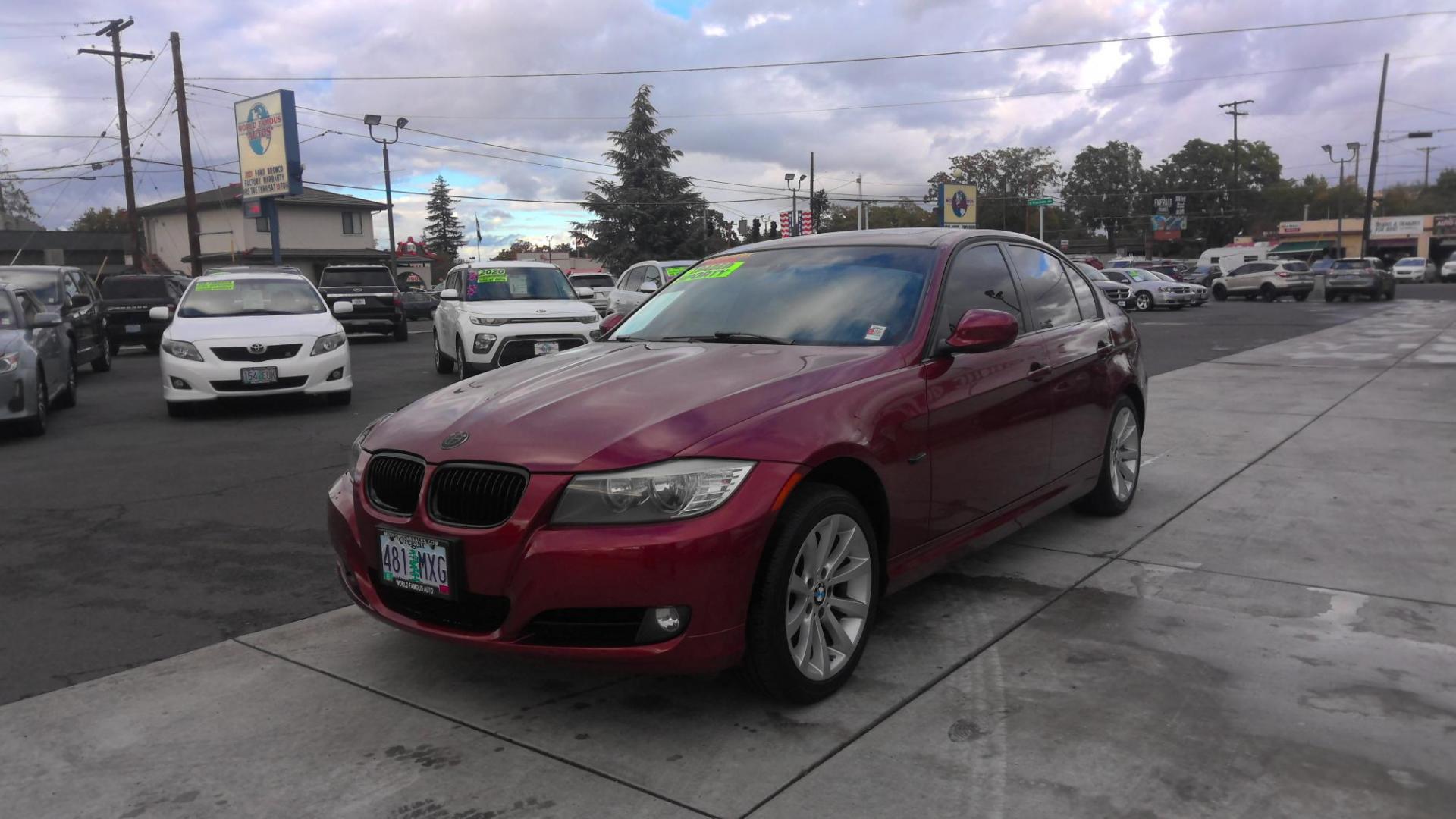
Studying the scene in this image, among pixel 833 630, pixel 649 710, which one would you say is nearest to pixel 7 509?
pixel 649 710

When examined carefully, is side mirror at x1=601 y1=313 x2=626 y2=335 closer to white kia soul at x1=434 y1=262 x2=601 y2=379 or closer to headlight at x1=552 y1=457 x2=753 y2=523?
headlight at x1=552 y1=457 x2=753 y2=523

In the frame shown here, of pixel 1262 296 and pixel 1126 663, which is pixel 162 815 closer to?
pixel 1126 663

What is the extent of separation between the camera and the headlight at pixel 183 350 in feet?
31.9

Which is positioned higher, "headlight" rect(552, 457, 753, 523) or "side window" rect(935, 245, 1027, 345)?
"side window" rect(935, 245, 1027, 345)

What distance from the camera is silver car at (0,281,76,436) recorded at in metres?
8.55

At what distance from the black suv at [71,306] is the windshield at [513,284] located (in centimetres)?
458

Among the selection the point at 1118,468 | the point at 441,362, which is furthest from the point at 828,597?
the point at 441,362

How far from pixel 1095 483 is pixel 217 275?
381 inches

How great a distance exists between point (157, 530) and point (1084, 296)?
5.31 metres

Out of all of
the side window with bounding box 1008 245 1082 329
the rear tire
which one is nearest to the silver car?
the rear tire

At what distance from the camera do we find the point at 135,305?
19484 mm

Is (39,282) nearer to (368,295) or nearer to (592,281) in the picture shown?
(368,295)

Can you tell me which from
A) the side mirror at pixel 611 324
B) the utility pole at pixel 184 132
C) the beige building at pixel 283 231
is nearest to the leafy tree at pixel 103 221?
the beige building at pixel 283 231

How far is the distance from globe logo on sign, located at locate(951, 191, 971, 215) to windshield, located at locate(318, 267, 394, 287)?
32.5m
